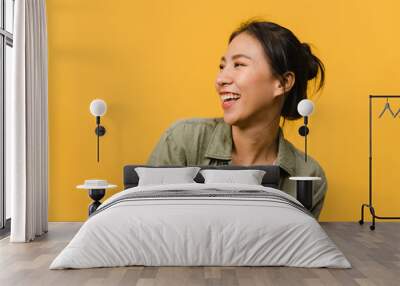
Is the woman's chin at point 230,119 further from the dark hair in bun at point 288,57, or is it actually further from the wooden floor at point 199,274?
the wooden floor at point 199,274

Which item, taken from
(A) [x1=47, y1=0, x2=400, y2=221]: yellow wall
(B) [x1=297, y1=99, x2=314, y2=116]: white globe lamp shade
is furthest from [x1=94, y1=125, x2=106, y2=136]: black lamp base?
(B) [x1=297, y1=99, x2=314, y2=116]: white globe lamp shade

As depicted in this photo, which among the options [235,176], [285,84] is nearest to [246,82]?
[285,84]

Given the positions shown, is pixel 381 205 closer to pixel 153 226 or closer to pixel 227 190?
pixel 227 190

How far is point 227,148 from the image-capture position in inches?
246

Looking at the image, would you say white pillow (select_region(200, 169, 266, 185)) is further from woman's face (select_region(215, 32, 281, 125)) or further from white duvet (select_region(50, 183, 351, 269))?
white duvet (select_region(50, 183, 351, 269))

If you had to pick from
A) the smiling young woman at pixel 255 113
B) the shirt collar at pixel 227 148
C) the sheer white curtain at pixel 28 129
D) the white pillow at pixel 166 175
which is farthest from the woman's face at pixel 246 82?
the sheer white curtain at pixel 28 129

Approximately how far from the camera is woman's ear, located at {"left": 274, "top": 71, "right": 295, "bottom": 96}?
6227 mm

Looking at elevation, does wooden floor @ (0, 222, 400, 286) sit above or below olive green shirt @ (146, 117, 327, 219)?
below

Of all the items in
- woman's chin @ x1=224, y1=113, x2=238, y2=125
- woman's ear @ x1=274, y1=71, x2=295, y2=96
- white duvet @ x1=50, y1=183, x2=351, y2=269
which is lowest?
white duvet @ x1=50, y1=183, x2=351, y2=269

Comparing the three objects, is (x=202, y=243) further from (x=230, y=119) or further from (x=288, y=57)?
(x=288, y=57)

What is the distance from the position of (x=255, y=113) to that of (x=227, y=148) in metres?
0.49

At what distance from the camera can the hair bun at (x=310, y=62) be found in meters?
6.44

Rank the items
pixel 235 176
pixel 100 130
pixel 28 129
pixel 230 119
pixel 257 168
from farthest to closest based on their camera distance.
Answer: pixel 100 130 → pixel 230 119 → pixel 257 168 → pixel 235 176 → pixel 28 129

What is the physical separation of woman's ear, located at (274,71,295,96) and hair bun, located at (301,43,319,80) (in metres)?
0.29
